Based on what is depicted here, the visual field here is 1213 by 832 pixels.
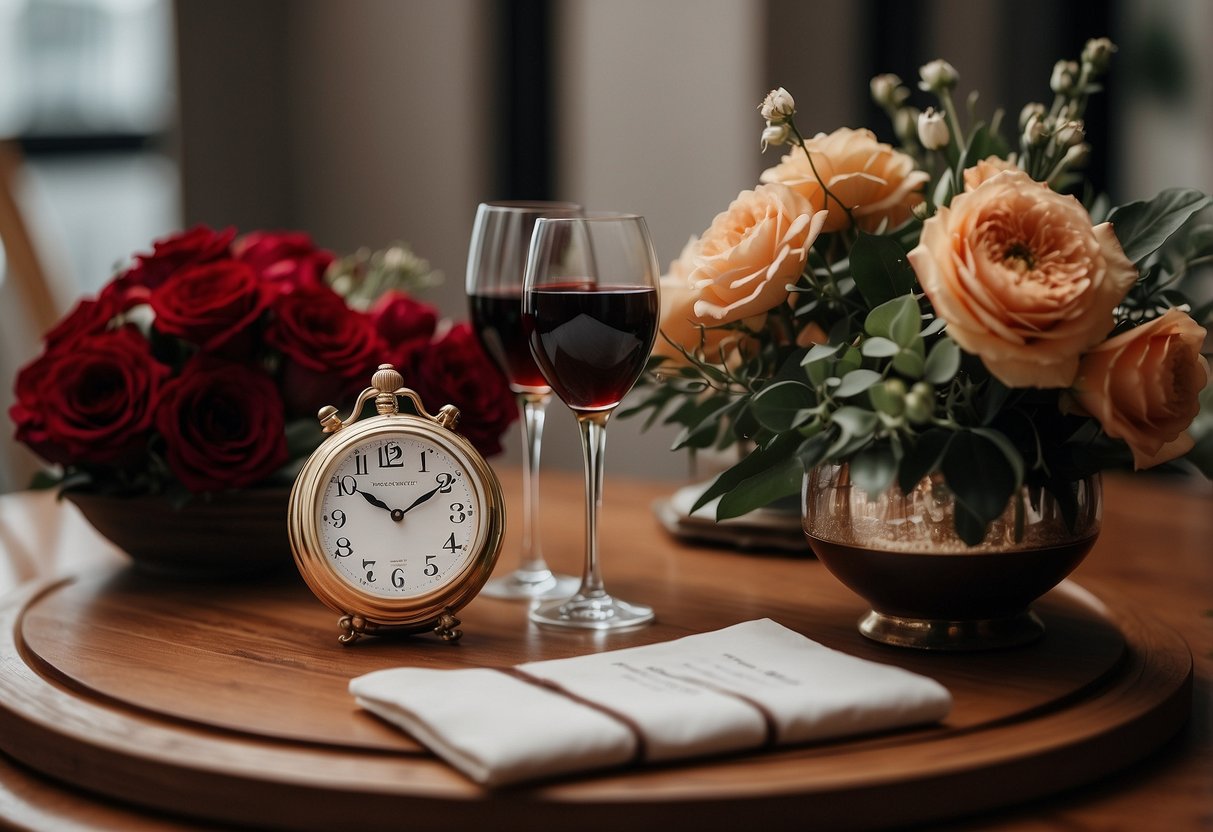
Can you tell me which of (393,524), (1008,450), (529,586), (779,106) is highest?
(779,106)

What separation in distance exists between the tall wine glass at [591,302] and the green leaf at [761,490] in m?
0.13

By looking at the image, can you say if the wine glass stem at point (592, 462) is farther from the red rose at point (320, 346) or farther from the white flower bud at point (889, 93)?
the white flower bud at point (889, 93)

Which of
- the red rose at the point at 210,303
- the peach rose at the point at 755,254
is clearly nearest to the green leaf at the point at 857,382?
the peach rose at the point at 755,254

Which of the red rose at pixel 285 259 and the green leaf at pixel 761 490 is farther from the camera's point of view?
the red rose at pixel 285 259

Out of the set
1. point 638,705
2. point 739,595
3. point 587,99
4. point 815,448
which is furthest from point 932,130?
point 587,99

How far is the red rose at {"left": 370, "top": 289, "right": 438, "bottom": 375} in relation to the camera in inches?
50.0

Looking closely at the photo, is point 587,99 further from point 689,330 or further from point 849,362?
point 849,362

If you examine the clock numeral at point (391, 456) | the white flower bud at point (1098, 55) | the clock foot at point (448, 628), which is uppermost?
the white flower bud at point (1098, 55)

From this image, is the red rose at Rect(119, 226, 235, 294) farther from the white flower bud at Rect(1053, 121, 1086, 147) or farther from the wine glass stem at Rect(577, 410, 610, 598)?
the white flower bud at Rect(1053, 121, 1086, 147)

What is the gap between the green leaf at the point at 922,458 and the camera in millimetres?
Answer: 884

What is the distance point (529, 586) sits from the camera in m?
1.21

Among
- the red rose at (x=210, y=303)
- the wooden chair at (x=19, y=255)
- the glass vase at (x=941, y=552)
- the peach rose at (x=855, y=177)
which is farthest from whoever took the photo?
the wooden chair at (x=19, y=255)

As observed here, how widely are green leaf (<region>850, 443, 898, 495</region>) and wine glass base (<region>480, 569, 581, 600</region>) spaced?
37 centimetres

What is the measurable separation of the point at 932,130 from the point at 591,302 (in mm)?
300
